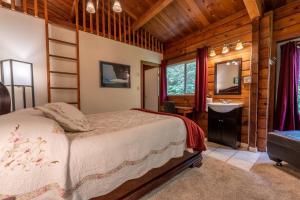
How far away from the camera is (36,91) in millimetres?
2746

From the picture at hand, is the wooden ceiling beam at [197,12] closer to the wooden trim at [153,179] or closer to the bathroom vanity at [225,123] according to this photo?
the bathroom vanity at [225,123]

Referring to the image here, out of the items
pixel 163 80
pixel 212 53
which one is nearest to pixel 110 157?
pixel 212 53

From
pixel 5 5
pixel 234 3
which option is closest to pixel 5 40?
pixel 5 5

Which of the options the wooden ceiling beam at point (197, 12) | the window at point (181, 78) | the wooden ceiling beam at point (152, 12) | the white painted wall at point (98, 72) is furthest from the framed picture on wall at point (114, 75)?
the wooden ceiling beam at point (197, 12)

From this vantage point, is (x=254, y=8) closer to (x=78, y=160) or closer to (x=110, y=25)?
(x=110, y=25)

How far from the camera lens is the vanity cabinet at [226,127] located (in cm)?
284

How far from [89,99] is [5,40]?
1.68 m

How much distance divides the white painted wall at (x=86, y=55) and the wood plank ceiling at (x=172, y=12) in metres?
0.47

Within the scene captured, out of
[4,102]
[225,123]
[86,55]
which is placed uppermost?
[86,55]

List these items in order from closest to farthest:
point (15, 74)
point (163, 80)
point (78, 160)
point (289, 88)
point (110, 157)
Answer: point (78, 160) → point (110, 157) → point (15, 74) → point (289, 88) → point (163, 80)

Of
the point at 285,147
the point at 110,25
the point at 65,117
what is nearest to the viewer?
the point at 65,117

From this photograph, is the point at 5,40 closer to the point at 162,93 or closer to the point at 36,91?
the point at 36,91

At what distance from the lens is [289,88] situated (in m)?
2.93

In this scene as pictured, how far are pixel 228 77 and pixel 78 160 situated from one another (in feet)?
10.5
